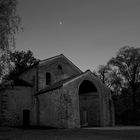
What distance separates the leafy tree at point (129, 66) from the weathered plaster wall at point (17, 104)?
20.0 metres

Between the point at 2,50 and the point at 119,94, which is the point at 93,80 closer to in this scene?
the point at 2,50

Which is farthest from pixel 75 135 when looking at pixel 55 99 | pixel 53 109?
pixel 53 109

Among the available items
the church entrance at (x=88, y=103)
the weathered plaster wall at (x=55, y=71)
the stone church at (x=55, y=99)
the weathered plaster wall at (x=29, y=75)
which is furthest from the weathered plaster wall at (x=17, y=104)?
the church entrance at (x=88, y=103)

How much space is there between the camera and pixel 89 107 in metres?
28.2

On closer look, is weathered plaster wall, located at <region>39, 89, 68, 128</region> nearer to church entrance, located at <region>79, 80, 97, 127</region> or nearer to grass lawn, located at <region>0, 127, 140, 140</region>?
grass lawn, located at <region>0, 127, 140, 140</region>

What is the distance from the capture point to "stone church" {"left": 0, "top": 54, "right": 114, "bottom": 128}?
2247cm

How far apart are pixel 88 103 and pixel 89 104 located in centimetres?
24

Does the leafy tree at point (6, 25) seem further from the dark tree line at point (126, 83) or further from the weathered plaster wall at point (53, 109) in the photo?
the dark tree line at point (126, 83)

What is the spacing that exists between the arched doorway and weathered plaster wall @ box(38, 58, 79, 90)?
10.6 ft

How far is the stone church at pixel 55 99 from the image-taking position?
22.5 metres

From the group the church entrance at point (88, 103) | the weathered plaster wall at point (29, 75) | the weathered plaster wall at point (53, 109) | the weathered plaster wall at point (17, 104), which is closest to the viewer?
the weathered plaster wall at point (53, 109)

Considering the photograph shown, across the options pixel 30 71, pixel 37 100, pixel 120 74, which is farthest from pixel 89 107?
pixel 120 74

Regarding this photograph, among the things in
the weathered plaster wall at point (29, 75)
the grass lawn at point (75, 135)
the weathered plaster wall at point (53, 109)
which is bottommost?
the grass lawn at point (75, 135)

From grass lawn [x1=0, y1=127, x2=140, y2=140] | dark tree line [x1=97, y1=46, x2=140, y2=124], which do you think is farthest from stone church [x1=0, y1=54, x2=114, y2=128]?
dark tree line [x1=97, y1=46, x2=140, y2=124]
